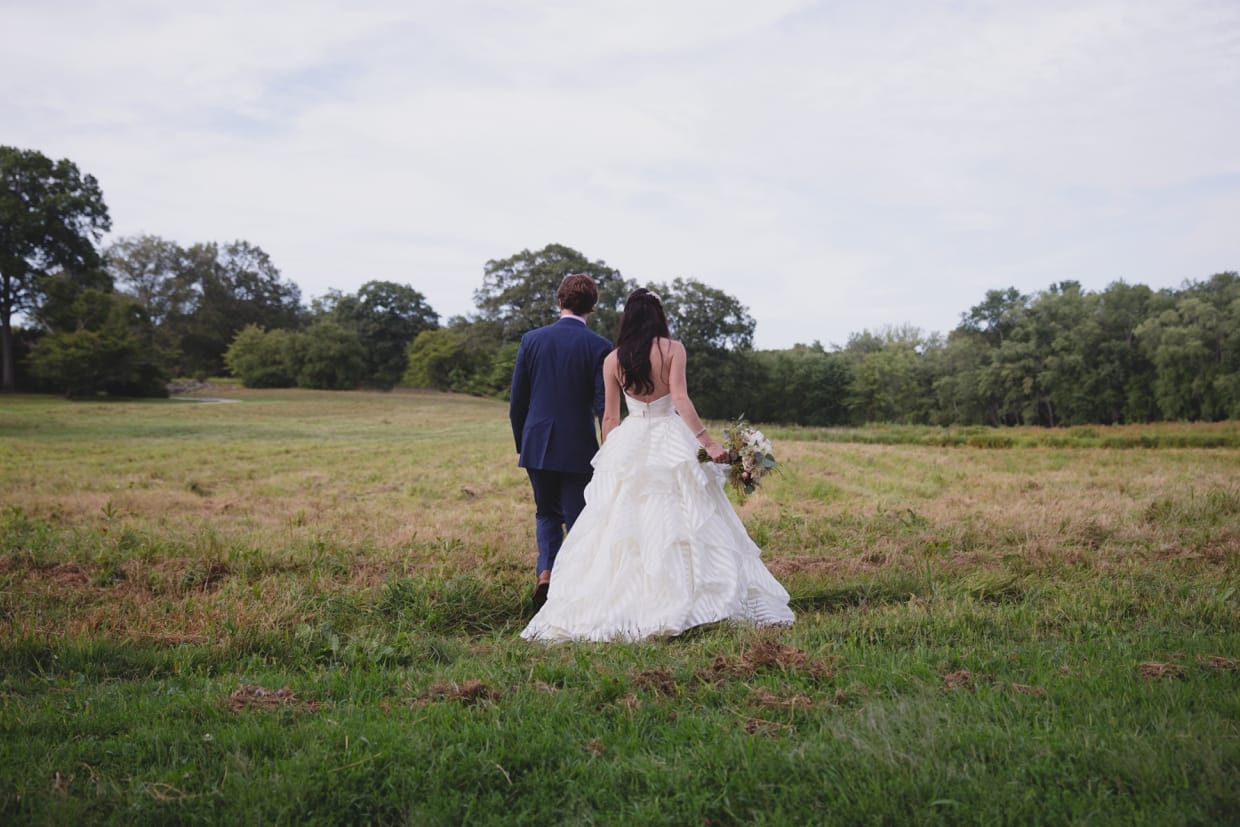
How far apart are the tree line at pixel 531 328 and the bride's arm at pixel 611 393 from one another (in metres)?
35.1

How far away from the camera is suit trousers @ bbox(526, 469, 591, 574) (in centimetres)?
630

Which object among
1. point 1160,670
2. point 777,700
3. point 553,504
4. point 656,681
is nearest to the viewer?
point 777,700

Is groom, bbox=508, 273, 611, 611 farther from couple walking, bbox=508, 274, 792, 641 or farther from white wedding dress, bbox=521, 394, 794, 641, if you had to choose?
white wedding dress, bbox=521, 394, 794, 641

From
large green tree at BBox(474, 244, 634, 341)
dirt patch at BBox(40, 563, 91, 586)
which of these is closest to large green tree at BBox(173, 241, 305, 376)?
large green tree at BBox(474, 244, 634, 341)

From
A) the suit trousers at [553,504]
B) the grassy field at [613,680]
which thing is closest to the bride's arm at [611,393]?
the suit trousers at [553,504]

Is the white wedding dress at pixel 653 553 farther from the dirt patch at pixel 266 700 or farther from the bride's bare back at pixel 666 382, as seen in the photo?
the dirt patch at pixel 266 700

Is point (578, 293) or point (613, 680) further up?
point (578, 293)

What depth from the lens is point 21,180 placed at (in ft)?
166

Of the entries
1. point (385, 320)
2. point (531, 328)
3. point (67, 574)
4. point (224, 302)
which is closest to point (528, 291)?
point (531, 328)

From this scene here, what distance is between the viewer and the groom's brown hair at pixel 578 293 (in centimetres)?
621

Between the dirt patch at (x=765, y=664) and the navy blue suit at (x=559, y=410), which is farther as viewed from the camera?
the navy blue suit at (x=559, y=410)

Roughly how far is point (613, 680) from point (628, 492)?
6.42 feet

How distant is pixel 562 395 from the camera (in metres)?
6.20

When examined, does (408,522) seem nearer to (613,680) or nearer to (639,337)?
(639,337)
